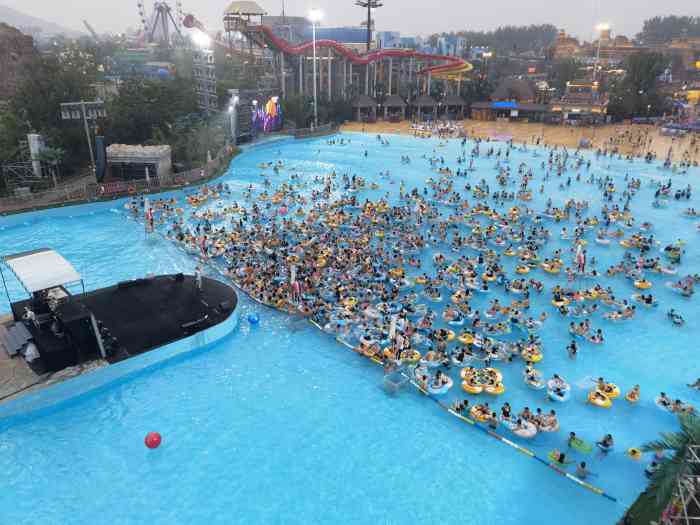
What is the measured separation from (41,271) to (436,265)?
1626 cm

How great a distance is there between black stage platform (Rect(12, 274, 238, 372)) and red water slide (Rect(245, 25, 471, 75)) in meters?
48.2

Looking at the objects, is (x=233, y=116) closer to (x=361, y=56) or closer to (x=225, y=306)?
(x=361, y=56)

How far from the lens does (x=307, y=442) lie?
13.4 meters

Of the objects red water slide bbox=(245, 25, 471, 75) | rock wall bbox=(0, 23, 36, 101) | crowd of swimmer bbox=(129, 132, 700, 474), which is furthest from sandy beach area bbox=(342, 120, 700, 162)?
rock wall bbox=(0, 23, 36, 101)

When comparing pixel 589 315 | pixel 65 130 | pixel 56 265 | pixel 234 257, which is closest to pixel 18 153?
pixel 65 130

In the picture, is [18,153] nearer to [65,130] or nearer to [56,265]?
[65,130]

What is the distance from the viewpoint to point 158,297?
18422 mm

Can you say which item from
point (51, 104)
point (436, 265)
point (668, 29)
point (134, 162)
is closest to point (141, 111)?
point (51, 104)

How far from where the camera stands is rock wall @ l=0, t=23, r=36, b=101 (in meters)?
48.2

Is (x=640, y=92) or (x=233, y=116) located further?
(x=640, y=92)

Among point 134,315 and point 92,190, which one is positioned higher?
point 92,190

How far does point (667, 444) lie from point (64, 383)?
15039 millimetres

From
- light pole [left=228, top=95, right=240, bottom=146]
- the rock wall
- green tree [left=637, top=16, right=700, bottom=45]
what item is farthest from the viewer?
green tree [left=637, top=16, right=700, bottom=45]

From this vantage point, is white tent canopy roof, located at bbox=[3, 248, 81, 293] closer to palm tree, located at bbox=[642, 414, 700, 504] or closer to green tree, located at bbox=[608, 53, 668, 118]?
palm tree, located at bbox=[642, 414, 700, 504]
